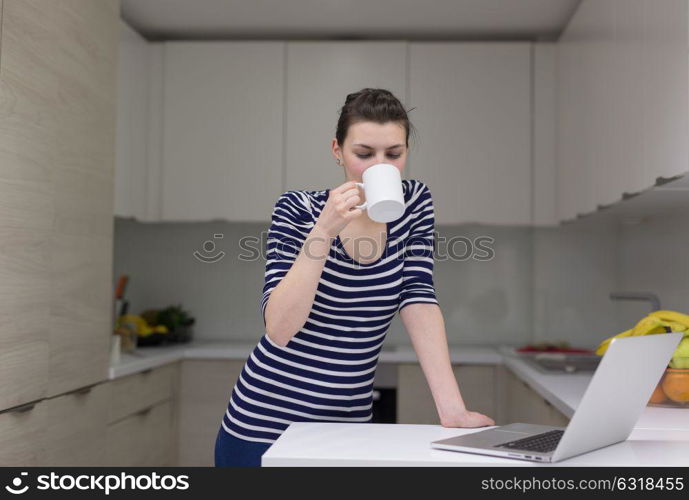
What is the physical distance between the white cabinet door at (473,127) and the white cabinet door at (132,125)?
125cm

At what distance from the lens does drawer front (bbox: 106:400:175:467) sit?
2734 millimetres

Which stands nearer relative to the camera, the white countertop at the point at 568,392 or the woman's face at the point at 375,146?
the woman's face at the point at 375,146

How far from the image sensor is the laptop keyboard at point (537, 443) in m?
1.12

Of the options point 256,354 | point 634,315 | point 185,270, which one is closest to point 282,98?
point 185,270

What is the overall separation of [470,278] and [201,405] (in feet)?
4.81

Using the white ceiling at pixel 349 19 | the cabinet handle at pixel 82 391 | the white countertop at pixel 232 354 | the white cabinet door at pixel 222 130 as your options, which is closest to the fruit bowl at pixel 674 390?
the white countertop at pixel 232 354

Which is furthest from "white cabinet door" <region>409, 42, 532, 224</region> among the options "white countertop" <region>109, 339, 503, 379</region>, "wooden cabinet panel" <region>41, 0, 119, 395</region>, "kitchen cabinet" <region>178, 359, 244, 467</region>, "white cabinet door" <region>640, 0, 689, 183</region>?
"wooden cabinet panel" <region>41, 0, 119, 395</region>

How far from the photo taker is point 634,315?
3.30 m

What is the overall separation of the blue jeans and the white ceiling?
2.24 m

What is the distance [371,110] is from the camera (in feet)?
4.62

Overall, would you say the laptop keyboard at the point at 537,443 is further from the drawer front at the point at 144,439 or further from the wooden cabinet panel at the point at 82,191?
the drawer front at the point at 144,439

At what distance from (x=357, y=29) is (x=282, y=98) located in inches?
18.7

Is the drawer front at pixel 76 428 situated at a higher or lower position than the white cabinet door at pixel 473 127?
lower

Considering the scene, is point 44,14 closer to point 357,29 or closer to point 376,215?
point 376,215
